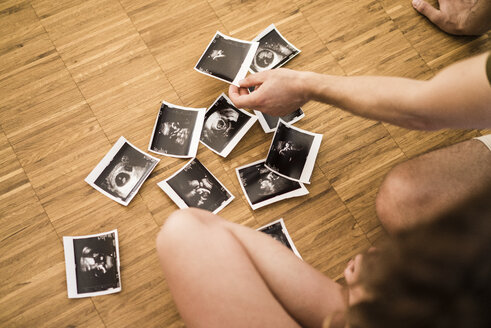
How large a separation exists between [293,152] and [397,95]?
1.96ft

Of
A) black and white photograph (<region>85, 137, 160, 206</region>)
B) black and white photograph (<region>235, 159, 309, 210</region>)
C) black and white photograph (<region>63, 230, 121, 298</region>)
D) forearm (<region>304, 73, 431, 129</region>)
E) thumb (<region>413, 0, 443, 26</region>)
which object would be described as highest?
forearm (<region>304, 73, 431, 129</region>)

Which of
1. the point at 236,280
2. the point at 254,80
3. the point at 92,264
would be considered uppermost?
the point at 254,80

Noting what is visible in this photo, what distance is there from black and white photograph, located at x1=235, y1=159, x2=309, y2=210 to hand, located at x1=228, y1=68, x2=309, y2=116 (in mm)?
262

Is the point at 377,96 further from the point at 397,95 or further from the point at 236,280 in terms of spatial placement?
the point at 236,280

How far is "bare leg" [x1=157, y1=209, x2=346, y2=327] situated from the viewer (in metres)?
0.94

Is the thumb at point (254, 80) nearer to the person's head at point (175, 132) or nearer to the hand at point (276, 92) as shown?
the hand at point (276, 92)

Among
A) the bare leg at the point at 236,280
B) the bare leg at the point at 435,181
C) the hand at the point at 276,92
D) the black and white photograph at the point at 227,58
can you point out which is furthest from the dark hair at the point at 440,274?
the black and white photograph at the point at 227,58

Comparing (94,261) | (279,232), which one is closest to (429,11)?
(279,232)

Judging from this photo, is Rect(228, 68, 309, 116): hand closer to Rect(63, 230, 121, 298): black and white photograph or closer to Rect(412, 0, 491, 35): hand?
Rect(63, 230, 121, 298): black and white photograph

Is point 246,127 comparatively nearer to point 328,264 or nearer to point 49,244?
point 328,264

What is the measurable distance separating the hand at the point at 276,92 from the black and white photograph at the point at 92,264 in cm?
73

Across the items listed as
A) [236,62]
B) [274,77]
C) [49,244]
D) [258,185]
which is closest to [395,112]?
[274,77]

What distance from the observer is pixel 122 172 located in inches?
60.9

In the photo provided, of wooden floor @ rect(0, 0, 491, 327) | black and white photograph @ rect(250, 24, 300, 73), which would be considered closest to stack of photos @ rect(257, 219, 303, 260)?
wooden floor @ rect(0, 0, 491, 327)
